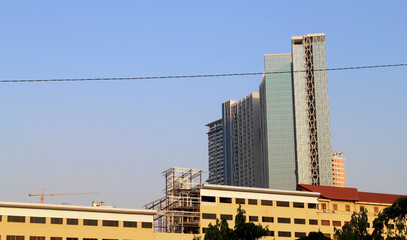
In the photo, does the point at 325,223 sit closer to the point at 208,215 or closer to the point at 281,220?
the point at 281,220

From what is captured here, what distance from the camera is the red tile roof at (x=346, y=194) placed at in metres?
120

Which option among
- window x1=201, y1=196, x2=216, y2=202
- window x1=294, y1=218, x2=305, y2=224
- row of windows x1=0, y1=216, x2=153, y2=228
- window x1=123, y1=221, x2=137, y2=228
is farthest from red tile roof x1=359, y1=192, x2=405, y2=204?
window x1=123, y1=221, x2=137, y2=228

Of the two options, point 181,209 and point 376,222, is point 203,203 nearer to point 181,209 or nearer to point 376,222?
point 181,209

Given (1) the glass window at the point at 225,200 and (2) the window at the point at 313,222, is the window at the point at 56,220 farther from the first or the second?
(2) the window at the point at 313,222

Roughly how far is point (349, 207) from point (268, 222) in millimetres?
20147

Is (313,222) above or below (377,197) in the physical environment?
below

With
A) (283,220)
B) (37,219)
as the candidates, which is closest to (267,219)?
(283,220)

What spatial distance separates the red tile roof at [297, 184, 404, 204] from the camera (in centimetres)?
12006

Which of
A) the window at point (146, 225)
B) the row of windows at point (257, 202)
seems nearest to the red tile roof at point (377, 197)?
the row of windows at point (257, 202)

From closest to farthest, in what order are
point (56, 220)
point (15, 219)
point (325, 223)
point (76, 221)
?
point (15, 219)
point (56, 220)
point (76, 221)
point (325, 223)

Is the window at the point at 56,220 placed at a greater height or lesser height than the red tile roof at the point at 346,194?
lesser

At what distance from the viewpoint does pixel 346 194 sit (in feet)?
397

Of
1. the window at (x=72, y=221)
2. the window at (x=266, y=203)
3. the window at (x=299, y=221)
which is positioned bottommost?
the window at (x=72, y=221)

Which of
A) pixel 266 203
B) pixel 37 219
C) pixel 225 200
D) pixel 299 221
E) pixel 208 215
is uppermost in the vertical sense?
pixel 225 200
